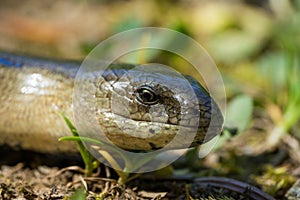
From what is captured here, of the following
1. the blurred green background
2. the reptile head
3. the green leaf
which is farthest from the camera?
the blurred green background

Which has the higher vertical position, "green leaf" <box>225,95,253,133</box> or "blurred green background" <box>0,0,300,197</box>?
"blurred green background" <box>0,0,300,197</box>

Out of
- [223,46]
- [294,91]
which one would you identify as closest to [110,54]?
→ [223,46]

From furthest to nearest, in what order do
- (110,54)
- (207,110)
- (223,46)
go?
1. (223,46)
2. (110,54)
3. (207,110)

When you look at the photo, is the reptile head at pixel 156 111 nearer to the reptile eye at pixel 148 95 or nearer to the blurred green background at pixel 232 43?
the reptile eye at pixel 148 95

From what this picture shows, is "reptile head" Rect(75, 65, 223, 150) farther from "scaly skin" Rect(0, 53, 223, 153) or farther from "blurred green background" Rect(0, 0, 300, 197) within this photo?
"blurred green background" Rect(0, 0, 300, 197)

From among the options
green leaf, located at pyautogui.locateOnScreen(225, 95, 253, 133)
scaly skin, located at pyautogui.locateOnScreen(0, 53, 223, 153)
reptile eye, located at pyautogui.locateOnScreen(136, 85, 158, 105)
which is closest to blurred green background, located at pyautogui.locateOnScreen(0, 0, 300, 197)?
green leaf, located at pyautogui.locateOnScreen(225, 95, 253, 133)

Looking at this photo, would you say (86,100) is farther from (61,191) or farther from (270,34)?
(270,34)
